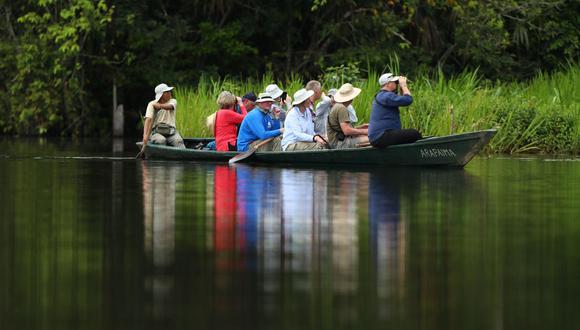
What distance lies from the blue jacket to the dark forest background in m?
12.5

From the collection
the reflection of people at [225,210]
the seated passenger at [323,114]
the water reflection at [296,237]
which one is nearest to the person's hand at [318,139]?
the seated passenger at [323,114]

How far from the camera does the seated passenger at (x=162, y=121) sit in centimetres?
2254

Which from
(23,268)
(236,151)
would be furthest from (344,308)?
(236,151)

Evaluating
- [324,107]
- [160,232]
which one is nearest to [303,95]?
[324,107]

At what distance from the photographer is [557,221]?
11711 millimetres

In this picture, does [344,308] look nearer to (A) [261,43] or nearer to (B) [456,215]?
(B) [456,215]

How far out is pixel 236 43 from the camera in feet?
118

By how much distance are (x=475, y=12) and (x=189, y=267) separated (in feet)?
90.2

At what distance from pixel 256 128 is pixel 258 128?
3 cm

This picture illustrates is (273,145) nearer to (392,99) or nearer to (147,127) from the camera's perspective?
(147,127)

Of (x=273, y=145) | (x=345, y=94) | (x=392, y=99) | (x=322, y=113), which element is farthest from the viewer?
(x=273, y=145)

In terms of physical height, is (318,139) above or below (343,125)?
below

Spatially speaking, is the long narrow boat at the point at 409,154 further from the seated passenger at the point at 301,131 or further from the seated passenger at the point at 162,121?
the seated passenger at the point at 162,121

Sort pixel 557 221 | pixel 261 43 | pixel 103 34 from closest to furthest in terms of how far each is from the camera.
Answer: pixel 557 221 → pixel 103 34 → pixel 261 43
